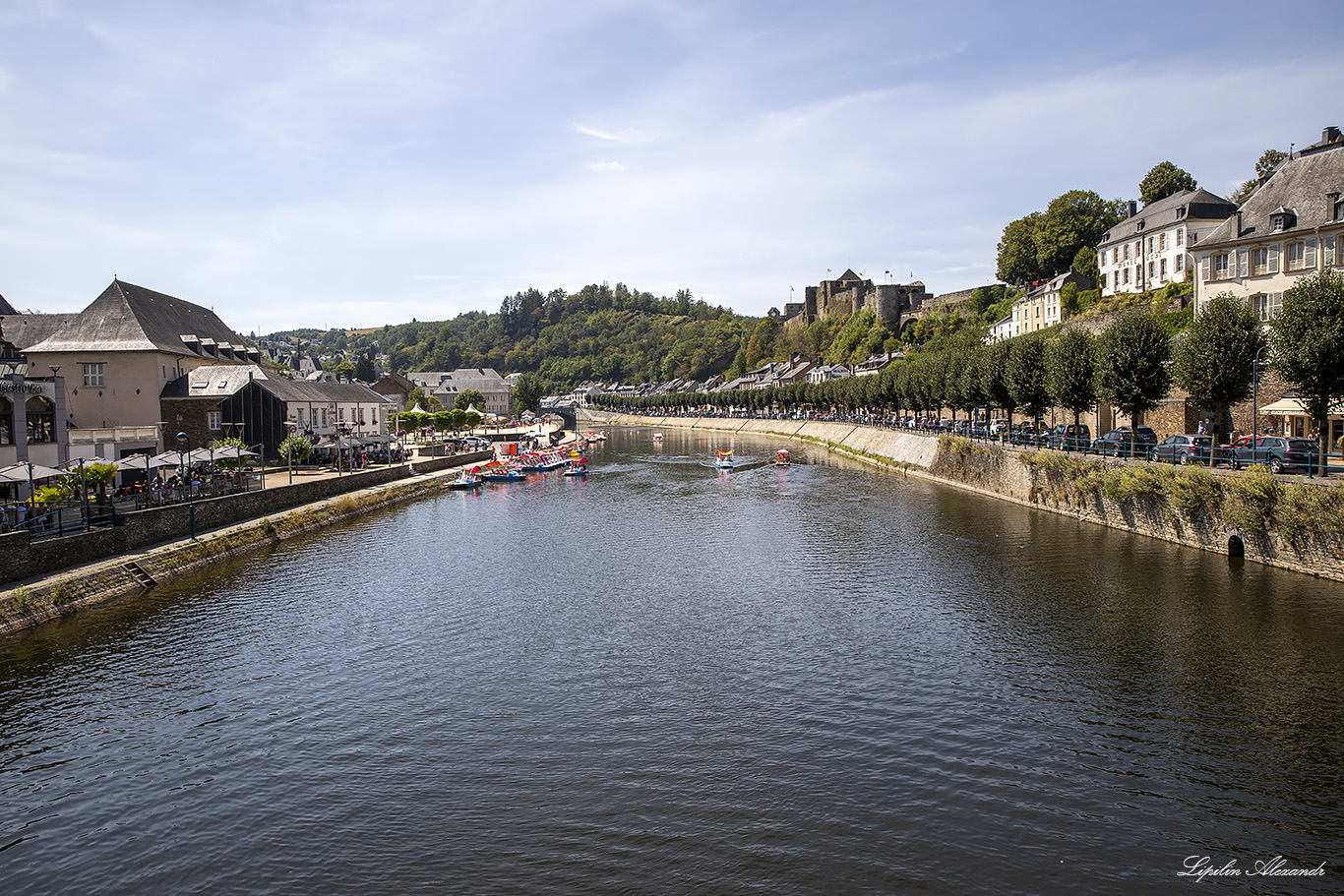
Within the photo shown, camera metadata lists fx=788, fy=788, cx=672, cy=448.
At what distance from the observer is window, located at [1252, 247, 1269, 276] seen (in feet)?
137

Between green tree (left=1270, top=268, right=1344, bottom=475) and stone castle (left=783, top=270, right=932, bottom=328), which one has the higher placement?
stone castle (left=783, top=270, right=932, bottom=328)

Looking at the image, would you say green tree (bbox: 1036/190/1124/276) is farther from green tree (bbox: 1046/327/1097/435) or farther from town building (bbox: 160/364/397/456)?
town building (bbox: 160/364/397/456)

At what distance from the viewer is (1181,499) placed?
94.8 feet

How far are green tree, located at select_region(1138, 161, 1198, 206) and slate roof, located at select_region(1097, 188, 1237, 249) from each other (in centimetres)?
1190

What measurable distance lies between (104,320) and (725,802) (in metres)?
53.7

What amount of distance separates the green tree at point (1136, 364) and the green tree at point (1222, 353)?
3.51 meters

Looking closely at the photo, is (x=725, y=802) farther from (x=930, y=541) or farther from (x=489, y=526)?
(x=489, y=526)

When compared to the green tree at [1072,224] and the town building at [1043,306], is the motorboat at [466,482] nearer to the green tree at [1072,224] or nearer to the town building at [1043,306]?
the town building at [1043,306]

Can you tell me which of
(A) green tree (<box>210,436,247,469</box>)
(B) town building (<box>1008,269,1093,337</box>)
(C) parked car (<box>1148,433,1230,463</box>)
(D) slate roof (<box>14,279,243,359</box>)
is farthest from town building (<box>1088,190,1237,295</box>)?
(D) slate roof (<box>14,279,243,359</box>)

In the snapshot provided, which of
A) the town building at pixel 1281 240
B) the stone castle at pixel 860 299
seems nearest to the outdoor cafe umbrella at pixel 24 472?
the town building at pixel 1281 240

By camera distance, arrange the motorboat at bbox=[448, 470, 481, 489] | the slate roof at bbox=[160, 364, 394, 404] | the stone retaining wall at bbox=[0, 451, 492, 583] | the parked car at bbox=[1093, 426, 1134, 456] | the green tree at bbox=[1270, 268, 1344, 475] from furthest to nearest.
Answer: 1. the motorboat at bbox=[448, 470, 481, 489]
2. the slate roof at bbox=[160, 364, 394, 404]
3. the parked car at bbox=[1093, 426, 1134, 456]
4. the green tree at bbox=[1270, 268, 1344, 475]
5. the stone retaining wall at bbox=[0, 451, 492, 583]

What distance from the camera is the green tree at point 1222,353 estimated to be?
31.5 m

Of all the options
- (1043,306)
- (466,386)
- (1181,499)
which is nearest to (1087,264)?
(1043,306)

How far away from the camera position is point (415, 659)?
2036 cm
